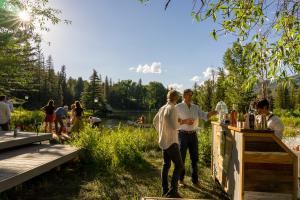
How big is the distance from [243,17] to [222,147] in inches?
103

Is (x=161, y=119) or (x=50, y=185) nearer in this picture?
(x=161, y=119)

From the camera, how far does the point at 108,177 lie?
6688 mm

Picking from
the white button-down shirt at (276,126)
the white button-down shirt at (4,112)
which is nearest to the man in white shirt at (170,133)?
the white button-down shirt at (276,126)

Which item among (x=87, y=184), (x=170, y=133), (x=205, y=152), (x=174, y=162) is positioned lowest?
(x=87, y=184)

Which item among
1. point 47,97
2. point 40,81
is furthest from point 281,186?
point 40,81

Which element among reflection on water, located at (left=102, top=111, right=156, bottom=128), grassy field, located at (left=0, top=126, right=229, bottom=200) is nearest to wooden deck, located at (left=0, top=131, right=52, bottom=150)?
grassy field, located at (left=0, top=126, right=229, bottom=200)

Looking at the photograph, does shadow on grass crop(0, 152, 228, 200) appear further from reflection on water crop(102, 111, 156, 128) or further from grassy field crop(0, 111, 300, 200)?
reflection on water crop(102, 111, 156, 128)

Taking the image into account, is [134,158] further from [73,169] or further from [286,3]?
[286,3]

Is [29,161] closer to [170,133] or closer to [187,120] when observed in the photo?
[170,133]

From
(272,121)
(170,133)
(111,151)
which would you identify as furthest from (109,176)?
(272,121)

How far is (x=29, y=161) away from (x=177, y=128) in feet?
10.5

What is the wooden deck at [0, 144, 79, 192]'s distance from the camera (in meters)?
5.00

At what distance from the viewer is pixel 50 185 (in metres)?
6.15

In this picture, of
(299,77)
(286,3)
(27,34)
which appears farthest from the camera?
(27,34)
